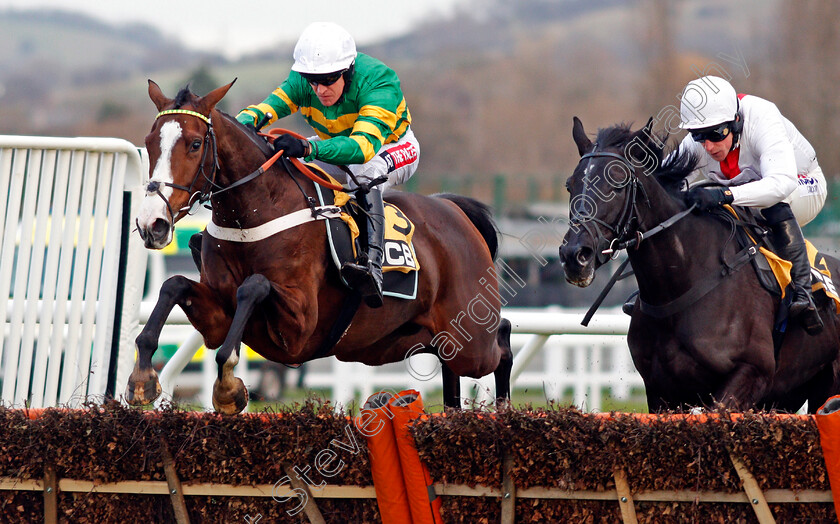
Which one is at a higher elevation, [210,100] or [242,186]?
[210,100]

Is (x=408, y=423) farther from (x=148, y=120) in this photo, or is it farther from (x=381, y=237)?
(x=148, y=120)

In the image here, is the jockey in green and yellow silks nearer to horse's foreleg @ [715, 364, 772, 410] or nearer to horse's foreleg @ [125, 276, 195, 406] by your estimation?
horse's foreleg @ [125, 276, 195, 406]

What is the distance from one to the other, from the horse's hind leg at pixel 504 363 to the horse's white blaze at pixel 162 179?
233 cm

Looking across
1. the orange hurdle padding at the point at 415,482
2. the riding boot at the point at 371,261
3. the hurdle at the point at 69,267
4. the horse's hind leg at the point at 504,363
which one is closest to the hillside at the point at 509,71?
the horse's hind leg at the point at 504,363

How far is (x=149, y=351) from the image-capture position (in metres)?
3.83

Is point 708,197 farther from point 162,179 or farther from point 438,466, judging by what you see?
point 162,179

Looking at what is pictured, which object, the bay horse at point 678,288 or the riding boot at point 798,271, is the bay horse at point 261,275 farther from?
the riding boot at point 798,271

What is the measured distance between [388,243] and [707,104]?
1558mm

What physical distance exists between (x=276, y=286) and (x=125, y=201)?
4.69 ft

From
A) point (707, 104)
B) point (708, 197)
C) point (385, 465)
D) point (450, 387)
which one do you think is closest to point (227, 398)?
point (385, 465)

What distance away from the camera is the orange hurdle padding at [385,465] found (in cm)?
352

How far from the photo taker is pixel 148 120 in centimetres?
4381

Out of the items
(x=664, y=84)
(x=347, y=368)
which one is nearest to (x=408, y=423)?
(x=347, y=368)

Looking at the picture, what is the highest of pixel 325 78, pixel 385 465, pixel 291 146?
pixel 325 78
